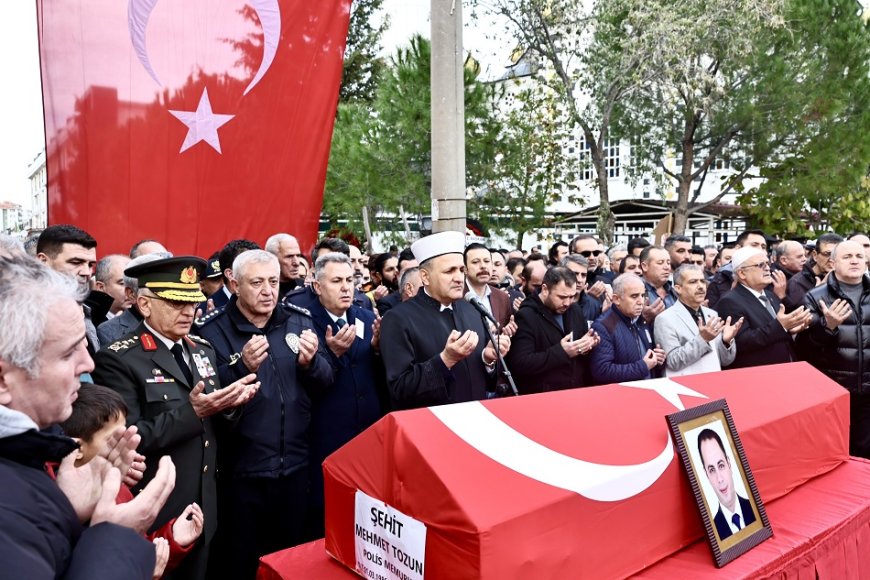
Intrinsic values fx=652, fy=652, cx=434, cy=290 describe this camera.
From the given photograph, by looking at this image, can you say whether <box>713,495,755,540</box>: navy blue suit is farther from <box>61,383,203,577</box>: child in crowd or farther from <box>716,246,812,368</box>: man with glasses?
<box>716,246,812,368</box>: man with glasses

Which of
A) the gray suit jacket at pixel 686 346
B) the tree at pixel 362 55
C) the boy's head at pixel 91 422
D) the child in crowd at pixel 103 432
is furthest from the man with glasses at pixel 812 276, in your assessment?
the tree at pixel 362 55

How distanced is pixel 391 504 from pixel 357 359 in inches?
74.1

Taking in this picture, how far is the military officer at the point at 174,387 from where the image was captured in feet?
8.23

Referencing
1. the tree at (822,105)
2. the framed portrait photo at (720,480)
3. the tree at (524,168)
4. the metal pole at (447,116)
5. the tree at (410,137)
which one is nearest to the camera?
the framed portrait photo at (720,480)

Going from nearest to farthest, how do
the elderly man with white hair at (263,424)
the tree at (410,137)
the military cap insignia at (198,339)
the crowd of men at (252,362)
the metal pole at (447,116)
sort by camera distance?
the crowd of men at (252,362) < the military cap insignia at (198,339) < the elderly man with white hair at (263,424) < the metal pole at (447,116) < the tree at (410,137)

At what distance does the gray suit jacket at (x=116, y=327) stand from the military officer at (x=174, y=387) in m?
0.90

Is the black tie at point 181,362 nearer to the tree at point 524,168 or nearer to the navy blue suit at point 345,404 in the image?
the navy blue suit at point 345,404

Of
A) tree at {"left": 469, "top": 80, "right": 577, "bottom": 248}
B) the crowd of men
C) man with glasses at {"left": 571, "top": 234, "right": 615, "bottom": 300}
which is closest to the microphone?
the crowd of men

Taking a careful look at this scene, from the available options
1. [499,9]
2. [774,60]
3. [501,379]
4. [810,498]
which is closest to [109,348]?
[501,379]

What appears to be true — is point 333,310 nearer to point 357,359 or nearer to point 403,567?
point 357,359

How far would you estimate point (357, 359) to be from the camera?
12.6 feet

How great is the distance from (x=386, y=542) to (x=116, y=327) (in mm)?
2306

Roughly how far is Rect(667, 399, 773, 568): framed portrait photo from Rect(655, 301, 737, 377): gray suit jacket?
186 cm

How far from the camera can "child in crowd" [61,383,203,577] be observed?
5.93ft
